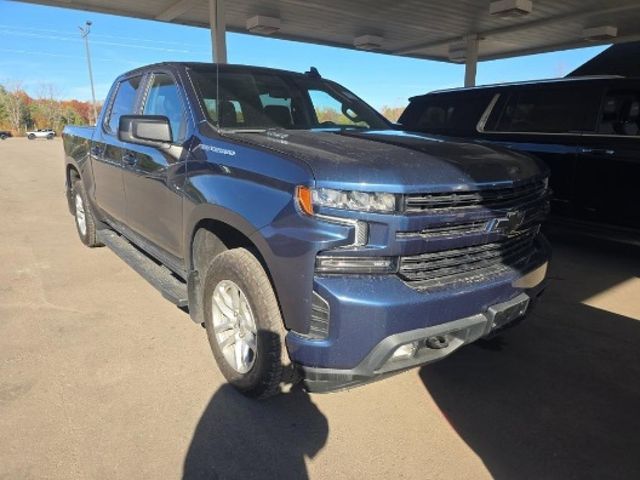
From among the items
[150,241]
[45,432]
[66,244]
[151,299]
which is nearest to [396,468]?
[45,432]

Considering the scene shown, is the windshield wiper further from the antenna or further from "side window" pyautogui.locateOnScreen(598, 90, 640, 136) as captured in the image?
"side window" pyautogui.locateOnScreen(598, 90, 640, 136)

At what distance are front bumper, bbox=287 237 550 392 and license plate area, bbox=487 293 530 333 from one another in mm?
109

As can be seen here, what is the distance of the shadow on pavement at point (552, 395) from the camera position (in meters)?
2.56

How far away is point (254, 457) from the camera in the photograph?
2537 mm

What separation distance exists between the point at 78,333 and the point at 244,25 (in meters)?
15.4

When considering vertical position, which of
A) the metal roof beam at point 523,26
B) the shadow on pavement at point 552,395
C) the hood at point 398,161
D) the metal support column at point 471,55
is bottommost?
the shadow on pavement at point 552,395

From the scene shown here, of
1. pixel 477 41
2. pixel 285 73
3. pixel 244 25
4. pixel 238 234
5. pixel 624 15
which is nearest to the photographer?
pixel 238 234

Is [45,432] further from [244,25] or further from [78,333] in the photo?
[244,25]

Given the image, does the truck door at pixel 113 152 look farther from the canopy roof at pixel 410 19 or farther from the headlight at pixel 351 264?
the canopy roof at pixel 410 19

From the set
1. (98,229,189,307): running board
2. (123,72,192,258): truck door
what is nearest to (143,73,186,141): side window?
(123,72,192,258): truck door

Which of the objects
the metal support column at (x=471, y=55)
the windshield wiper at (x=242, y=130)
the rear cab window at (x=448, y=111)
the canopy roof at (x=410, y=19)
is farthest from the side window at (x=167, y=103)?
the metal support column at (x=471, y=55)

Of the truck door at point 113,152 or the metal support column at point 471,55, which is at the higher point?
the metal support column at point 471,55

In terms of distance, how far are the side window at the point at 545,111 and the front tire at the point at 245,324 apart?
4.77 metres

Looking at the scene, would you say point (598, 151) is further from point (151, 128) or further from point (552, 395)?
point (151, 128)
